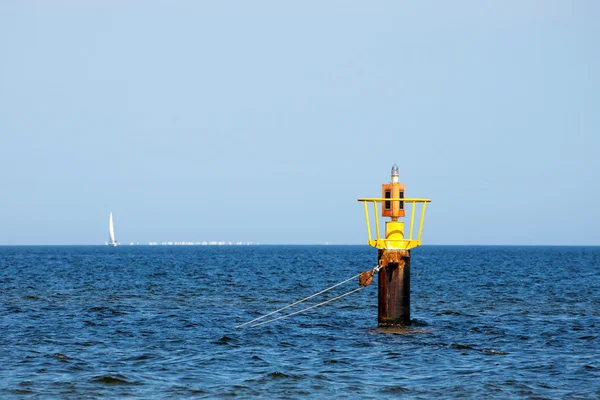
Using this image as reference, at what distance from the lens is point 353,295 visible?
1855 inches

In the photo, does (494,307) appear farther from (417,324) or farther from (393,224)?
(393,224)

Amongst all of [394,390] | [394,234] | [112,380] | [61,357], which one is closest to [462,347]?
[394,234]

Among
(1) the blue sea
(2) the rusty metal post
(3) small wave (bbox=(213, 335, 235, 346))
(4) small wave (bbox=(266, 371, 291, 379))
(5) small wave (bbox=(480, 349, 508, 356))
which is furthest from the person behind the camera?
(2) the rusty metal post

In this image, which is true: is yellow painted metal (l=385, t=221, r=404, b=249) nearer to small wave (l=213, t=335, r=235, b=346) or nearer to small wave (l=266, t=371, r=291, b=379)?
small wave (l=213, t=335, r=235, b=346)

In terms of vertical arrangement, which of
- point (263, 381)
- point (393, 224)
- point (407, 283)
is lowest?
point (263, 381)

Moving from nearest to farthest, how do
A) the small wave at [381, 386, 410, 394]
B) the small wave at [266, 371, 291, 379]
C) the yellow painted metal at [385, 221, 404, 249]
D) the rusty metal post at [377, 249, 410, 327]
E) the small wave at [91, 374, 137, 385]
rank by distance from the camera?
the small wave at [381, 386, 410, 394] → the small wave at [91, 374, 137, 385] → the small wave at [266, 371, 291, 379] → the rusty metal post at [377, 249, 410, 327] → the yellow painted metal at [385, 221, 404, 249]

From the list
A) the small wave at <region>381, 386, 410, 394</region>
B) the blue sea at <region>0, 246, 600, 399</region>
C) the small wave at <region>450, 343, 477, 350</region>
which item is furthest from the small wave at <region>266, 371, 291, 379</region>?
the small wave at <region>450, 343, 477, 350</region>

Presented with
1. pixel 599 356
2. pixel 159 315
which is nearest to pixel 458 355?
pixel 599 356

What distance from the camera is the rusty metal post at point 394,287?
27.4 meters

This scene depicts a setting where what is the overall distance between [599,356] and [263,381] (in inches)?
417

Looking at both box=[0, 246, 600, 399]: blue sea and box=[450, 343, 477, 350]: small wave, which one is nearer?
box=[0, 246, 600, 399]: blue sea

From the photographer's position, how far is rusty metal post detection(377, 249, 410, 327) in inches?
1077

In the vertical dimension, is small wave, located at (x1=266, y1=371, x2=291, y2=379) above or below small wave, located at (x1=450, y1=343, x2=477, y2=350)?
below

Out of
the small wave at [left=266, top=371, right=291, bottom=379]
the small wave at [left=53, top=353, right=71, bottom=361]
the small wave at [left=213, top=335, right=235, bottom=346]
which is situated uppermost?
the small wave at [left=213, top=335, right=235, bottom=346]
